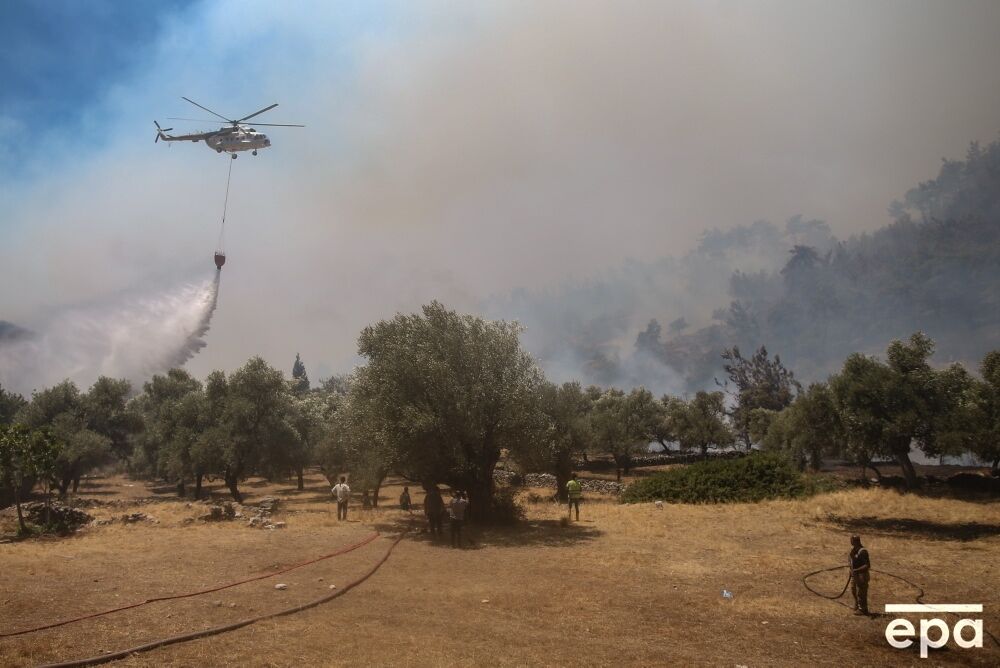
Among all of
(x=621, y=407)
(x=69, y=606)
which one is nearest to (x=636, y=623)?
(x=69, y=606)

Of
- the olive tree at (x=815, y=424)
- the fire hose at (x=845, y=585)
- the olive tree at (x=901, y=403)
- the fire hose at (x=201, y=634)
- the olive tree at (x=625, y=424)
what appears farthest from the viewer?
the olive tree at (x=625, y=424)

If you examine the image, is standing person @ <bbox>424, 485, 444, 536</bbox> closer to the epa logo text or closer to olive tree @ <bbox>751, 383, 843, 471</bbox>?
the epa logo text

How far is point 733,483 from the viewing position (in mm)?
38562

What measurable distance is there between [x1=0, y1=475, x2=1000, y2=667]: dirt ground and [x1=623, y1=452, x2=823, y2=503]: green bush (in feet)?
26.8

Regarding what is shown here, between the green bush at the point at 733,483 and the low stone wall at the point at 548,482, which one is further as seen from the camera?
the low stone wall at the point at 548,482

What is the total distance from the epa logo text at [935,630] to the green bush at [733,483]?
2435cm

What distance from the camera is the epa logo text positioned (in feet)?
37.5

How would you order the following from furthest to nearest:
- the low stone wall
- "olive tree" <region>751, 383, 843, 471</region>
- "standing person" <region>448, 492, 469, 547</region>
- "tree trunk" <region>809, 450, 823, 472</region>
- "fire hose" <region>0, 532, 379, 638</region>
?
the low stone wall
"tree trunk" <region>809, 450, 823, 472</region>
"olive tree" <region>751, 383, 843, 471</region>
"standing person" <region>448, 492, 469, 547</region>
"fire hose" <region>0, 532, 379, 638</region>

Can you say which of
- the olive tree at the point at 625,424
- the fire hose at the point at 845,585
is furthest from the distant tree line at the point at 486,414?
the olive tree at the point at 625,424

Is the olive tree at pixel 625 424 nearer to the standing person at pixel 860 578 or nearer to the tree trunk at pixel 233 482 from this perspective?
the tree trunk at pixel 233 482

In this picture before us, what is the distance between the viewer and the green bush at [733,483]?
1470 inches

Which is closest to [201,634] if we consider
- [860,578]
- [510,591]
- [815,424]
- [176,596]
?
[176,596]

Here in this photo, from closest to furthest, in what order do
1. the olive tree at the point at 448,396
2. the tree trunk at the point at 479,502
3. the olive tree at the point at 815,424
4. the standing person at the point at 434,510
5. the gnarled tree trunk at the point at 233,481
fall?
the standing person at the point at 434,510
the olive tree at the point at 448,396
the tree trunk at the point at 479,502
the olive tree at the point at 815,424
the gnarled tree trunk at the point at 233,481

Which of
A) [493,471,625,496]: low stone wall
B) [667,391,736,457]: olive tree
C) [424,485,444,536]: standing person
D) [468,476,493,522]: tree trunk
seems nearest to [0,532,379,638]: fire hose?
[424,485,444,536]: standing person
